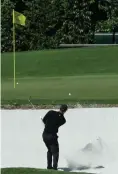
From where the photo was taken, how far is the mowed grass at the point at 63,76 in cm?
1520

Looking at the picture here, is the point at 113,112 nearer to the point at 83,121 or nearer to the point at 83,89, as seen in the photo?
the point at 83,121

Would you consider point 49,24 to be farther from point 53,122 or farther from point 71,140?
point 53,122

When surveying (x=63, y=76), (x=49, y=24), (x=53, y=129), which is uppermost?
(x=49, y=24)

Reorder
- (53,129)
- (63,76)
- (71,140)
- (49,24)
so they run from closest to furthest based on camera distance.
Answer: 1. (53,129)
2. (71,140)
3. (63,76)
4. (49,24)

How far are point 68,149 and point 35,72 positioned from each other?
1588cm

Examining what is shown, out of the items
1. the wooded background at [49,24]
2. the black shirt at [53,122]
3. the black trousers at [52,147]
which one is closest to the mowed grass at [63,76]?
the black trousers at [52,147]

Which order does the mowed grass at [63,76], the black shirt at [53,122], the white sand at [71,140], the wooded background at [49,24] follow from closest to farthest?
1. the black shirt at [53,122]
2. the white sand at [71,140]
3. the mowed grass at [63,76]
4. the wooded background at [49,24]

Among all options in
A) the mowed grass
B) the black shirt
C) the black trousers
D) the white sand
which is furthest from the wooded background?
the black shirt

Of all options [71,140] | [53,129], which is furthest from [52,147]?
[71,140]

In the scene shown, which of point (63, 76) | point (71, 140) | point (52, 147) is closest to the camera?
point (52, 147)

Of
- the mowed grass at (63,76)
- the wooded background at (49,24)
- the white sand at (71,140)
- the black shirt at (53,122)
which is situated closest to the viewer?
the black shirt at (53,122)

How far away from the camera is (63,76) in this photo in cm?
2370

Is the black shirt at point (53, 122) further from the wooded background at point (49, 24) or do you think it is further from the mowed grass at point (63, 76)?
the wooded background at point (49, 24)

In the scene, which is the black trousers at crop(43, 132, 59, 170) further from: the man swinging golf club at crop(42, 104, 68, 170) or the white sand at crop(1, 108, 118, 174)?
the white sand at crop(1, 108, 118, 174)
